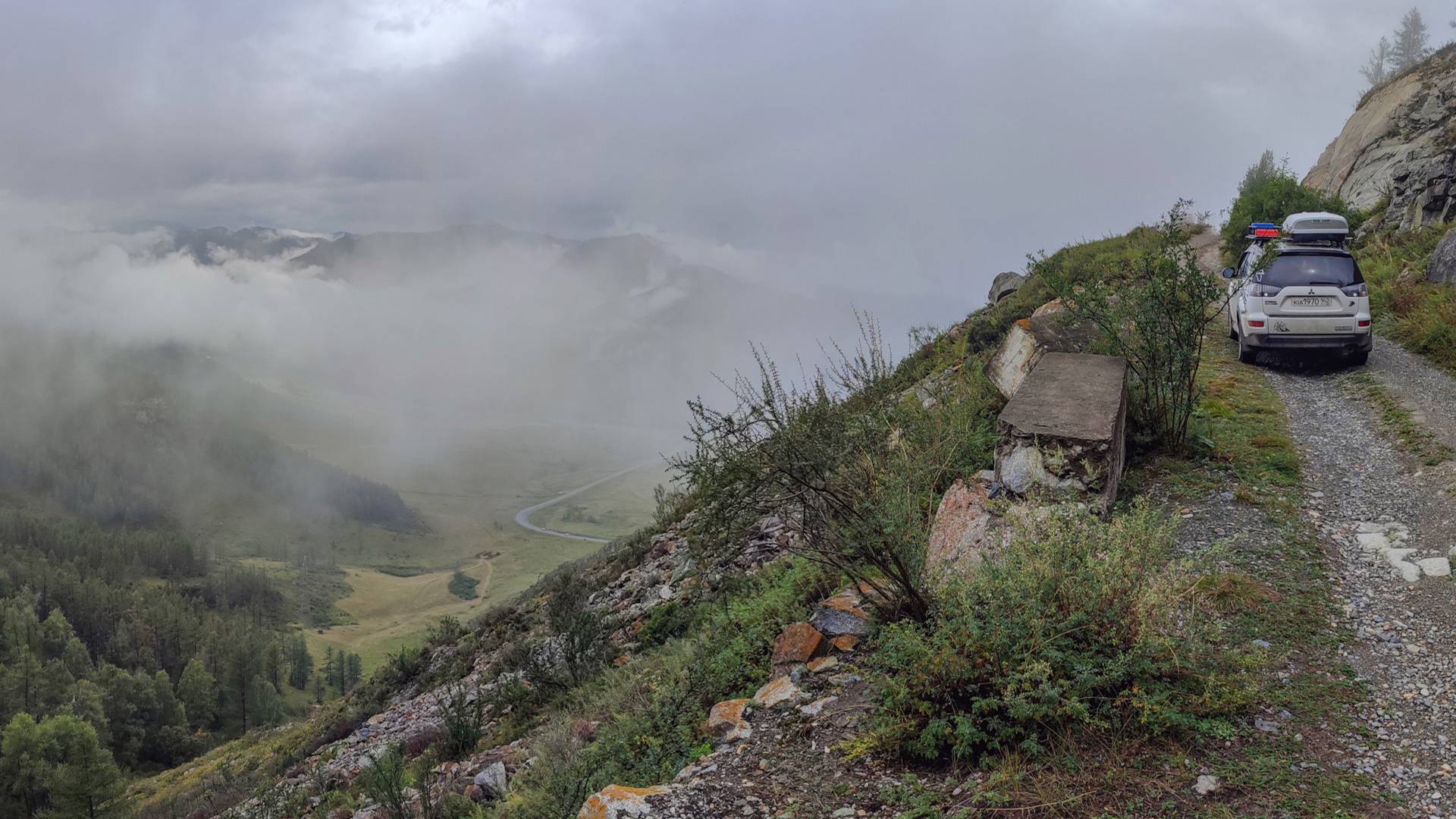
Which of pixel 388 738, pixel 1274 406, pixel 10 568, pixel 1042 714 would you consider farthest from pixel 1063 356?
pixel 10 568

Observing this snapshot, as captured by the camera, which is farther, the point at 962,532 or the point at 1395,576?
the point at 962,532

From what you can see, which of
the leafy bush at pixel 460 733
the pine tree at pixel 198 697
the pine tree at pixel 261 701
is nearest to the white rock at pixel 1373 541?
the leafy bush at pixel 460 733

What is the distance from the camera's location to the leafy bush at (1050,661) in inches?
176

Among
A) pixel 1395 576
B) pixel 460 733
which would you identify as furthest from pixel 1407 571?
pixel 460 733

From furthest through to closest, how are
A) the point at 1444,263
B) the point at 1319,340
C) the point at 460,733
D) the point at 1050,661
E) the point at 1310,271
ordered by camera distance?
1. the point at 1444,263
2. the point at 1310,271
3. the point at 1319,340
4. the point at 460,733
5. the point at 1050,661

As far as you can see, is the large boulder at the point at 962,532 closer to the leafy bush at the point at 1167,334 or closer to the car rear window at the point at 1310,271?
the leafy bush at the point at 1167,334

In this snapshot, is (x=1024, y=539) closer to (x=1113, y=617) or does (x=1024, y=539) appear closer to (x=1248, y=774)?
(x=1113, y=617)

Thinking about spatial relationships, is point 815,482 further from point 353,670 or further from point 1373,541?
point 353,670

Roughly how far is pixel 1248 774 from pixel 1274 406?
8545 millimetres

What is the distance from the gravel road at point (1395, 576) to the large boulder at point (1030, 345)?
110 inches

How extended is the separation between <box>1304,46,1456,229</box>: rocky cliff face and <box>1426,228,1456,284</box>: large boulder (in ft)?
20.6

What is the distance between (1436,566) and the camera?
19.8 ft

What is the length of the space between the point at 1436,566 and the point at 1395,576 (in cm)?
32

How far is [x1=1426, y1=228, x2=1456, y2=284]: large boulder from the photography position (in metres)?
15.8
